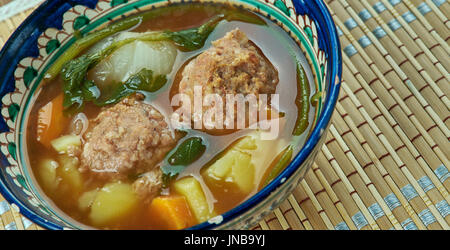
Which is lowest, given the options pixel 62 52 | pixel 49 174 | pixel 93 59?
pixel 49 174

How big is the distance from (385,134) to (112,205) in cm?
136

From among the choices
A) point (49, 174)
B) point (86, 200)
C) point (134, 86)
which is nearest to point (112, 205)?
point (86, 200)

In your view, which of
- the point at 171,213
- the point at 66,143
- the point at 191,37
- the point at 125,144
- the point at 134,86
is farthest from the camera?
the point at 191,37

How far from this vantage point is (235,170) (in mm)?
2018

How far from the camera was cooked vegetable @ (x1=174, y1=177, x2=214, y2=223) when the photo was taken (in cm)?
195

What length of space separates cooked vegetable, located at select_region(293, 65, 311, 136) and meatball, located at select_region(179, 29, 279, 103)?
0.11 m

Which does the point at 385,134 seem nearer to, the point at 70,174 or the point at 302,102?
the point at 302,102

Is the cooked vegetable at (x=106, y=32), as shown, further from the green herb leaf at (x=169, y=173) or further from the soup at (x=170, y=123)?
the green herb leaf at (x=169, y=173)

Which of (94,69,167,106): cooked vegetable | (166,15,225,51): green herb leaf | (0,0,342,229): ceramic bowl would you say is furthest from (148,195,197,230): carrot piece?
(166,15,225,51): green herb leaf

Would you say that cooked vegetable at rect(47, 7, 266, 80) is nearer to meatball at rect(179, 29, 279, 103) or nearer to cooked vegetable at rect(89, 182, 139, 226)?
meatball at rect(179, 29, 279, 103)

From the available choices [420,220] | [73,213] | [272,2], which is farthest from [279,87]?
[73,213]

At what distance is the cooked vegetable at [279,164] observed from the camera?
77.1 inches

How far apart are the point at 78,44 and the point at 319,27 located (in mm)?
1254

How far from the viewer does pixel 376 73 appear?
8.39 feet
